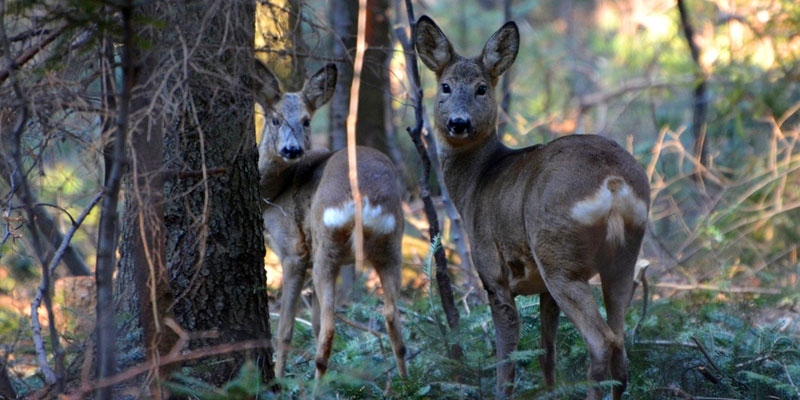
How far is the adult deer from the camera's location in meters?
4.86

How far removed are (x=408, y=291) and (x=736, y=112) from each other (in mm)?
4713

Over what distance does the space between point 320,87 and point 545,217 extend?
298cm

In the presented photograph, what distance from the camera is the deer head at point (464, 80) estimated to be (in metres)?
6.15

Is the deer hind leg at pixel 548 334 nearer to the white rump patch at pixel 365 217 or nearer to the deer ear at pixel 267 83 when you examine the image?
the white rump patch at pixel 365 217

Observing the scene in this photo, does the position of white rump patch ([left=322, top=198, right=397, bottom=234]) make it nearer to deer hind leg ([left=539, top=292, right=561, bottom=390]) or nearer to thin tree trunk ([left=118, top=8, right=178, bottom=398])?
deer hind leg ([left=539, top=292, right=561, bottom=390])

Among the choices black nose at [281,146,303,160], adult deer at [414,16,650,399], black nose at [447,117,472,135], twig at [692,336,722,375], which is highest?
black nose at [447,117,472,135]

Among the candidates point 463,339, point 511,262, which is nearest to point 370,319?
point 463,339

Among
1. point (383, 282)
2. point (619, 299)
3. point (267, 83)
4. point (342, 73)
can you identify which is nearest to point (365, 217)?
point (383, 282)

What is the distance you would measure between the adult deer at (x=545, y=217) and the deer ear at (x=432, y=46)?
0.03 metres

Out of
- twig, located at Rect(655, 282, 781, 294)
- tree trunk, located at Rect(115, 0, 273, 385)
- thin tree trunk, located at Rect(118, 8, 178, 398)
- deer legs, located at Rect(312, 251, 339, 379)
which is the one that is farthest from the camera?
twig, located at Rect(655, 282, 781, 294)

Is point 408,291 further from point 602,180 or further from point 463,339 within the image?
point 602,180

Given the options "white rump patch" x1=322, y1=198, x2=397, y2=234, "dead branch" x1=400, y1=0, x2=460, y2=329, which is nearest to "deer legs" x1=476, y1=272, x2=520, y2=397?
"dead branch" x1=400, y1=0, x2=460, y2=329

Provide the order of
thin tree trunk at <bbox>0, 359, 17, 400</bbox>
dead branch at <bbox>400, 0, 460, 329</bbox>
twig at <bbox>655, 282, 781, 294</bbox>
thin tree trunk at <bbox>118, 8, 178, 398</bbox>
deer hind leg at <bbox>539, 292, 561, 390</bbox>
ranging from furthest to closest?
twig at <bbox>655, 282, 781, 294</bbox>
dead branch at <bbox>400, 0, 460, 329</bbox>
deer hind leg at <bbox>539, 292, 561, 390</bbox>
thin tree trunk at <bbox>0, 359, 17, 400</bbox>
thin tree trunk at <bbox>118, 8, 178, 398</bbox>

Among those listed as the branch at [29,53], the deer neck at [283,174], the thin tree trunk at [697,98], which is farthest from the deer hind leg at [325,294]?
the thin tree trunk at [697,98]
